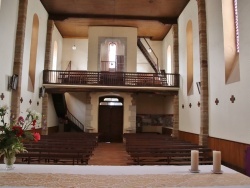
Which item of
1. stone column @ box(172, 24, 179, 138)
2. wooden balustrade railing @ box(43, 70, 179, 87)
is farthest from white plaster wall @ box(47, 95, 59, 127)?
stone column @ box(172, 24, 179, 138)

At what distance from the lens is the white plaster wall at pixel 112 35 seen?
17.1 metres

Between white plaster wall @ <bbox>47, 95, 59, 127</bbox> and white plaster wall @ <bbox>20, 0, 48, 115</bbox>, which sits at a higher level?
white plaster wall @ <bbox>20, 0, 48, 115</bbox>

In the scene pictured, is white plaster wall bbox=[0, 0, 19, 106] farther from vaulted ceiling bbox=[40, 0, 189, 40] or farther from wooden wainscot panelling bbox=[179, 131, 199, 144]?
wooden wainscot panelling bbox=[179, 131, 199, 144]

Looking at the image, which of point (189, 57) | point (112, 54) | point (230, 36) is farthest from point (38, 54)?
point (230, 36)

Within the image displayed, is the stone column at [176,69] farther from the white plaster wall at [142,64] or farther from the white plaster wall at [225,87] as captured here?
the white plaster wall at [225,87]

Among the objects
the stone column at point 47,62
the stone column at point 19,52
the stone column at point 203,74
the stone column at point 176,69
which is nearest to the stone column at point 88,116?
the stone column at point 47,62

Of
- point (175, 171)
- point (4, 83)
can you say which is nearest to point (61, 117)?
point (4, 83)

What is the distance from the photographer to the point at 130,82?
50.2 ft

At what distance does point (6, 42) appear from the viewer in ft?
32.3

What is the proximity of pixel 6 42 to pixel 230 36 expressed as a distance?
8.29 metres

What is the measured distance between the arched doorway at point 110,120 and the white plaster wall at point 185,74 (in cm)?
503

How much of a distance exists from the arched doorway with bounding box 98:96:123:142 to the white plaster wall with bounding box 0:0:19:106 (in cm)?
835

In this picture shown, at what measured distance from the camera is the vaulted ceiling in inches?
548

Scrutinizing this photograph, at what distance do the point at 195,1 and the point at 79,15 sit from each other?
692cm
